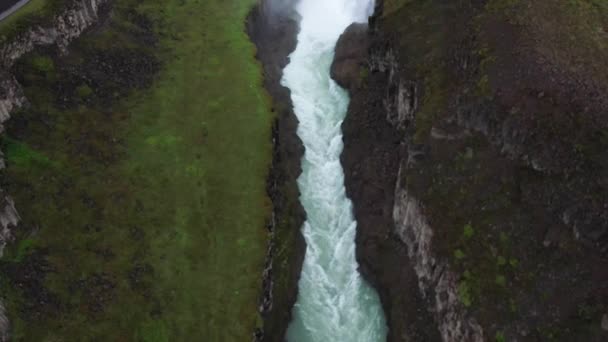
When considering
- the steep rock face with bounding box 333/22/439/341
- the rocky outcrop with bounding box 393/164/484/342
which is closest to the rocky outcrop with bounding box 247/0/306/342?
the steep rock face with bounding box 333/22/439/341

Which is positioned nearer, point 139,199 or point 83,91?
point 139,199

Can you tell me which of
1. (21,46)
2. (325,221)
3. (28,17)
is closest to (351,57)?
(325,221)

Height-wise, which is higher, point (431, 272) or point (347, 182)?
point (431, 272)

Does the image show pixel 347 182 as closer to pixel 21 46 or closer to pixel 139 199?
pixel 139 199

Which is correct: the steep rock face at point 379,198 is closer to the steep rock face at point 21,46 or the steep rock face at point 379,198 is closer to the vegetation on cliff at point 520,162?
the vegetation on cliff at point 520,162

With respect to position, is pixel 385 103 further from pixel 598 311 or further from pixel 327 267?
pixel 598 311

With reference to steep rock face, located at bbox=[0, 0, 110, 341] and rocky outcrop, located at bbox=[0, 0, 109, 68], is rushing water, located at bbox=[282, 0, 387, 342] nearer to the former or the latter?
steep rock face, located at bbox=[0, 0, 110, 341]
